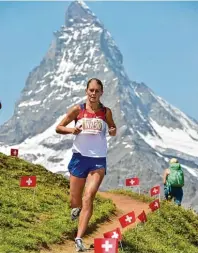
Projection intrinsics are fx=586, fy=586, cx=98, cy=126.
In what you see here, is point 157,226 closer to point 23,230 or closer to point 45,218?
point 45,218

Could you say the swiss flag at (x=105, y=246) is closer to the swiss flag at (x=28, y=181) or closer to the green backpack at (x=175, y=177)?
the swiss flag at (x=28, y=181)

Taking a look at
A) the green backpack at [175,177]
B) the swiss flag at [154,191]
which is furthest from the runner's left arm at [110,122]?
the green backpack at [175,177]

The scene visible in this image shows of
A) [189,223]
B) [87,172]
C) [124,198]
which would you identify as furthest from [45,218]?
[124,198]

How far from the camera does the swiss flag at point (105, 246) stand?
1074cm

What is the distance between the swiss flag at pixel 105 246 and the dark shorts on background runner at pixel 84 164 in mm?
2122

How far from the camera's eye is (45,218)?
16703 millimetres

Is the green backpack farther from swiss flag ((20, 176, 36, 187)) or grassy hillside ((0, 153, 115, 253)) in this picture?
swiss flag ((20, 176, 36, 187))

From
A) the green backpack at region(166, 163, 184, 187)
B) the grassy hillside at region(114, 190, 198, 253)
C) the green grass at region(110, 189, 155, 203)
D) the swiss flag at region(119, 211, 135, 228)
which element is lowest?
the grassy hillside at region(114, 190, 198, 253)

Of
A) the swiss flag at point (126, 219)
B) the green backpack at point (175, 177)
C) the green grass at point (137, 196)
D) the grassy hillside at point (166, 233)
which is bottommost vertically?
the grassy hillside at point (166, 233)

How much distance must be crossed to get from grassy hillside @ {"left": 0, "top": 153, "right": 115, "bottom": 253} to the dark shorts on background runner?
1.88 metres

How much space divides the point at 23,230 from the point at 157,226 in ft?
23.4

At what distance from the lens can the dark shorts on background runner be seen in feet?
41.2

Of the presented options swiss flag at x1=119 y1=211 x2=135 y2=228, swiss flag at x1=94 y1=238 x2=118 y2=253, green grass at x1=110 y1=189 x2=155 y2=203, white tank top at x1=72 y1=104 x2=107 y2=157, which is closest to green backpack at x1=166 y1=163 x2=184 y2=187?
green grass at x1=110 y1=189 x2=155 y2=203

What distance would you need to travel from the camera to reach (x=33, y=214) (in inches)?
652
